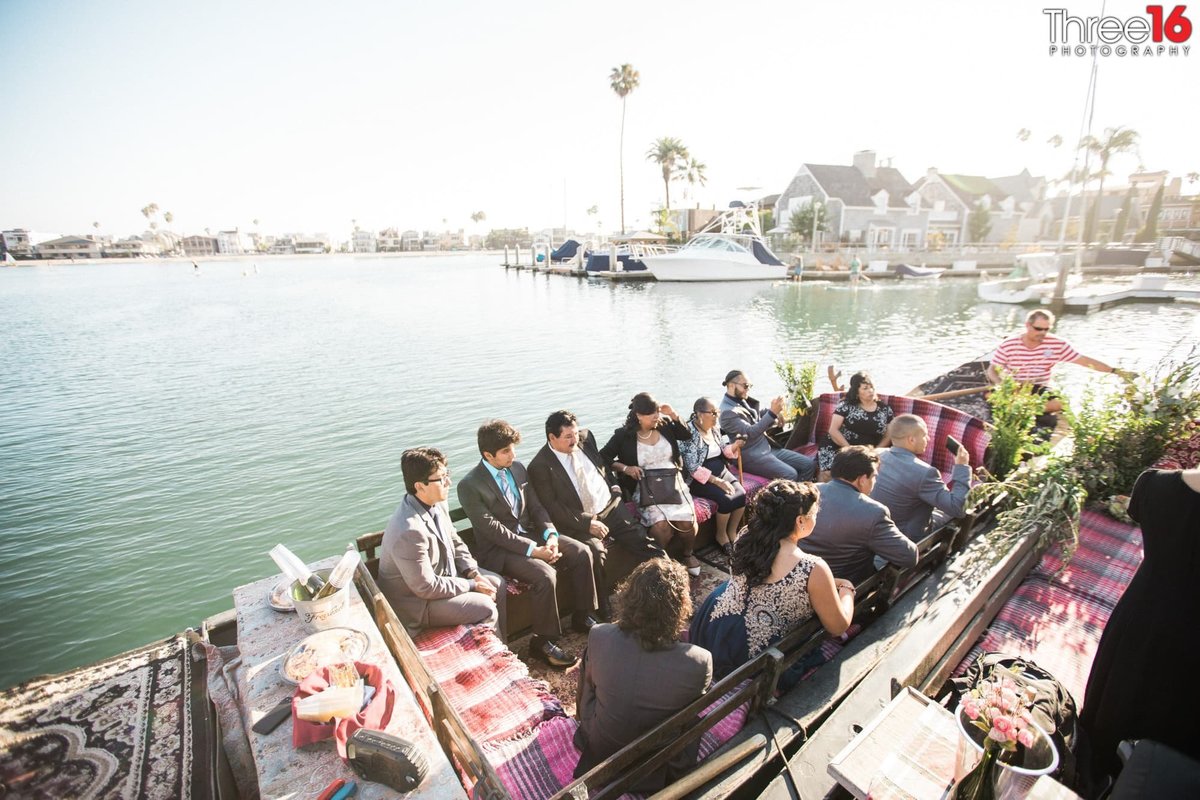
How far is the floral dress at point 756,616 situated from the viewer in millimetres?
2527

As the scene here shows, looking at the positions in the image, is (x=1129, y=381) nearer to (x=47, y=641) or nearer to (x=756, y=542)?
(x=756, y=542)

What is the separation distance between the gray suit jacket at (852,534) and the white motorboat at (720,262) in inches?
1659

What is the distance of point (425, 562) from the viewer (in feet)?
10.0

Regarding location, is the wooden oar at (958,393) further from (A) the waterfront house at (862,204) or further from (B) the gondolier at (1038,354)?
(A) the waterfront house at (862,204)

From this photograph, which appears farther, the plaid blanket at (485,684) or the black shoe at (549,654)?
the black shoe at (549,654)

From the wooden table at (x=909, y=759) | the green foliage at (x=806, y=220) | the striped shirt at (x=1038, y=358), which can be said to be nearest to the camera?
the wooden table at (x=909, y=759)

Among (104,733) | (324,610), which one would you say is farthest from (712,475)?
(104,733)

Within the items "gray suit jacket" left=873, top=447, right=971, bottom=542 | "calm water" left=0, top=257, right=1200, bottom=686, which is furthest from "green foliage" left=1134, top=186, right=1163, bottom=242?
"gray suit jacket" left=873, top=447, right=971, bottom=542

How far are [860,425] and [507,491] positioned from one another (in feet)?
11.5

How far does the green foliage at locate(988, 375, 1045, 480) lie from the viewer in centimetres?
453

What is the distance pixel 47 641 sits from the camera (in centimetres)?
566

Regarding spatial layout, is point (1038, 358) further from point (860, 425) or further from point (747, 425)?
point (747, 425)

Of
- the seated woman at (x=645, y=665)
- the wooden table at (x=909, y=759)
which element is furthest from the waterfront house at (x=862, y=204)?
the seated woman at (x=645, y=665)

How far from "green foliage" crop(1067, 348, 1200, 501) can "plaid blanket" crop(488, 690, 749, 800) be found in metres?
3.73
